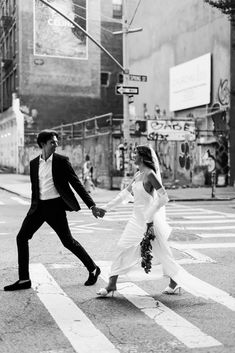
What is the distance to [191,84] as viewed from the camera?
31828 mm

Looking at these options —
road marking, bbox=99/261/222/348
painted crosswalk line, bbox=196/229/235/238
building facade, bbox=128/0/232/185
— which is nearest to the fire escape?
building facade, bbox=128/0/232/185

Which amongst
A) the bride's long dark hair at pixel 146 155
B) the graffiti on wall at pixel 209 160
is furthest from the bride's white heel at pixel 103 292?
the graffiti on wall at pixel 209 160

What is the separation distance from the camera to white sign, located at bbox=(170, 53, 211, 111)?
3000 centimetres

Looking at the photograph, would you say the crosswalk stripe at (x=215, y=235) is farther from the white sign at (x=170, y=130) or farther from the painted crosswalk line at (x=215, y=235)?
the white sign at (x=170, y=130)

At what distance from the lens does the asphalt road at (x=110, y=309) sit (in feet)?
14.9

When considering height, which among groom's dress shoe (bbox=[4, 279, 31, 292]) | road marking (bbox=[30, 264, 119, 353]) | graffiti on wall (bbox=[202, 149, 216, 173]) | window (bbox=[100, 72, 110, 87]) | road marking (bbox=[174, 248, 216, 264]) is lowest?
road marking (bbox=[174, 248, 216, 264])

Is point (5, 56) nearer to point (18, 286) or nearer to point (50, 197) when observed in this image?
point (50, 197)

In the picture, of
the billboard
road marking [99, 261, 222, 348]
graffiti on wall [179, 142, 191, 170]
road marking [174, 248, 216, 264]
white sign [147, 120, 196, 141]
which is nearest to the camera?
road marking [99, 261, 222, 348]

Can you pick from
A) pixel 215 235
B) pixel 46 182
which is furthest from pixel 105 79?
pixel 46 182

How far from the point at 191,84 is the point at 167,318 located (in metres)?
27.7

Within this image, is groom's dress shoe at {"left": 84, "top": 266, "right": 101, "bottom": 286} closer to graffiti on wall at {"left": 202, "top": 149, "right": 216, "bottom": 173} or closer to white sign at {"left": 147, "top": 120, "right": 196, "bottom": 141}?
white sign at {"left": 147, "top": 120, "right": 196, "bottom": 141}

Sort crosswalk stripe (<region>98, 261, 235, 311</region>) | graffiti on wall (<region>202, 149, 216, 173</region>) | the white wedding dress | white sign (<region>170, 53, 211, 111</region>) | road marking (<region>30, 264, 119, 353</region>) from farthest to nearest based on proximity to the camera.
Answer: white sign (<region>170, 53, 211, 111</region>)
graffiti on wall (<region>202, 149, 216, 173</region>)
the white wedding dress
crosswalk stripe (<region>98, 261, 235, 311</region>)
road marking (<region>30, 264, 119, 353</region>)

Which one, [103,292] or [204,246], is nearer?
[103,292]

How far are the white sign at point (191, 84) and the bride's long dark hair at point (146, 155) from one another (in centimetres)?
2422
